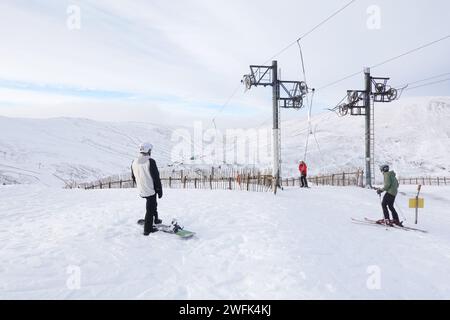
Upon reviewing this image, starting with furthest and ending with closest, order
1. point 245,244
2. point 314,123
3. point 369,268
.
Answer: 1. point 314,123
2. point 245,244
3. point 369,268

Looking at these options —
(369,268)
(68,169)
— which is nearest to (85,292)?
(369,268)

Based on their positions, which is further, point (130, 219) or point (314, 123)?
point (314, 123)

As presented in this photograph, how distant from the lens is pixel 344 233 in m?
8.67

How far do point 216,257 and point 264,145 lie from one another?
5903 cm

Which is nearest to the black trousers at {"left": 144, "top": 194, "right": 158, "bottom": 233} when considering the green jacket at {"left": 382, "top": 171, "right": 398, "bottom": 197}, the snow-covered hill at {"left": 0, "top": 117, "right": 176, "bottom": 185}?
the green jacket at {"left": 382, "top": 171, "right": 398, "bottom": 197}

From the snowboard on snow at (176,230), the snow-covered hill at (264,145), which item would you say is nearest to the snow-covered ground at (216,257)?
the snowboard on snow at (176,230)

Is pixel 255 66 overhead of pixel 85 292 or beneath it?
overhead

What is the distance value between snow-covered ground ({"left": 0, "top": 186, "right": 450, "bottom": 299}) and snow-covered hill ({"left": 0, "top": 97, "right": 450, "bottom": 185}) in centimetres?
2876

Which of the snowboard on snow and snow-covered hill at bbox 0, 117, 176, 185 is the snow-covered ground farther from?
snow-covered hill at bbox 0, 117, 176, 185

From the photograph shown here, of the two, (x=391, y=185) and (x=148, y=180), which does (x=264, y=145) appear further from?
(x=148, y=180)

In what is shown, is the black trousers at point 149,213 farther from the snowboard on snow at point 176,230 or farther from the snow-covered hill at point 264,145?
the snow-covered hill at point 264,145

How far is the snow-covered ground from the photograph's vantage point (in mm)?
4719

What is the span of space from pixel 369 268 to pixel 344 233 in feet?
8.94
